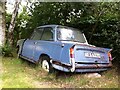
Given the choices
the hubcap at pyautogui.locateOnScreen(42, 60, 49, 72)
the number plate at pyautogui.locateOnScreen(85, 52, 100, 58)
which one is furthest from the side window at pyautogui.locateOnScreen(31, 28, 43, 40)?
the number plate at pyautogui.locateOnScreen(85, 52, 100, 58)

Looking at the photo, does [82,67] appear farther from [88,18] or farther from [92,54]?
[88,18]

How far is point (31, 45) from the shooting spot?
8586 millimetres

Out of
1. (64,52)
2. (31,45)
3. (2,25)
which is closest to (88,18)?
(31,45)

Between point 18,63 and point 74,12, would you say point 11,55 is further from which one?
point 74,12

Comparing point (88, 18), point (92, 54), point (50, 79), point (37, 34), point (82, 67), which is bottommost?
point (50, 79)

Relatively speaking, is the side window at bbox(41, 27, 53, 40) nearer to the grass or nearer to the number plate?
the grass

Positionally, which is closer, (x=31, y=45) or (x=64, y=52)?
(x=64, y=52)

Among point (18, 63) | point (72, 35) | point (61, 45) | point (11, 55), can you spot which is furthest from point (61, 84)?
point (11, 55)

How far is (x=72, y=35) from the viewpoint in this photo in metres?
7.94

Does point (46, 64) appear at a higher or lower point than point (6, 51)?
higher

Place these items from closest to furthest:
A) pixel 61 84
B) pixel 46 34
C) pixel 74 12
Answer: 1. pixel 61 84
2. pixel 46 34
3. pixel 74 12

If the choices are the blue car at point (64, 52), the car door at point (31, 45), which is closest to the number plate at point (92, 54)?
the blue car at point (64, 52)

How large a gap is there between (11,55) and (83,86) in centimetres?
513

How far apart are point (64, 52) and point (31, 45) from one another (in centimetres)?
245
